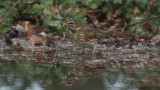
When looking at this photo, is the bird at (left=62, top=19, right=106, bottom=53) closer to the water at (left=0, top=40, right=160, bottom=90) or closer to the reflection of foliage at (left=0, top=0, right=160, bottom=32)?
the water at (left=0, top=40, right=160, bottom=90)

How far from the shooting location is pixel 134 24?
8.65 metres

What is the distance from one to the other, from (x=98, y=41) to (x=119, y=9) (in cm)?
226

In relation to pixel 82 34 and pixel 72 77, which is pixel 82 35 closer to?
pixel 82 34

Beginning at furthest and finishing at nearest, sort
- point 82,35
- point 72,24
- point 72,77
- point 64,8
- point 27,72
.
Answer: point 64,8 < point 72,24 < point 82,35 < point 27,72 < point 72,77

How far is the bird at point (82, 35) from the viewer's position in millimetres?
7301

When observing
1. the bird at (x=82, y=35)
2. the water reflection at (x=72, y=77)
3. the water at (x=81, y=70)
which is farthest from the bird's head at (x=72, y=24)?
the water reflection at (x=72, y=77)

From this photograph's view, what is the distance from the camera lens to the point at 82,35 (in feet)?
24.1

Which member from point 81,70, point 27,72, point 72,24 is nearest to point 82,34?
point 72,24

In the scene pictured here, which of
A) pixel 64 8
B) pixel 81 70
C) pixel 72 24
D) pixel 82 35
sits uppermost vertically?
pixel 64 8

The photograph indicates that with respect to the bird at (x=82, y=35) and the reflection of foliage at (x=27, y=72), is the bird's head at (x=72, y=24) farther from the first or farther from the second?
the reflection of foliage at (x=27, y=72)

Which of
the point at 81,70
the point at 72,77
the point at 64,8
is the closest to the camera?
the point at 72,77

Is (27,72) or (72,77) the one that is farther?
(27,72)

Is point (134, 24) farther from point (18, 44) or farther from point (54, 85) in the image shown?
point (54, 85)

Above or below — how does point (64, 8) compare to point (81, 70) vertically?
above
